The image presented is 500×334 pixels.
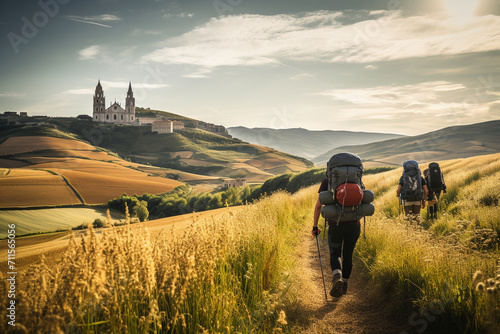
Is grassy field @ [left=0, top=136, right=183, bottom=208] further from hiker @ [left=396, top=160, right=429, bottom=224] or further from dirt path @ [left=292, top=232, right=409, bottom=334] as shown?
hiker @ [left=396, top=160, right=429, bottom=224]

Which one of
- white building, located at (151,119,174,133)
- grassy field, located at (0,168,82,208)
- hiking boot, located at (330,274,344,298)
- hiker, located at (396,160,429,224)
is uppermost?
white building, located at (151,119,174,133)

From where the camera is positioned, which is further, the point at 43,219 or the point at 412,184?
the point at 43,219

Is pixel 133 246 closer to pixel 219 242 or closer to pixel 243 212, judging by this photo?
pixel 219 242

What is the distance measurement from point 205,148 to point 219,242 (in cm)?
16397

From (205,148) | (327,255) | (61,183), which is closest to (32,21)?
(327,255)

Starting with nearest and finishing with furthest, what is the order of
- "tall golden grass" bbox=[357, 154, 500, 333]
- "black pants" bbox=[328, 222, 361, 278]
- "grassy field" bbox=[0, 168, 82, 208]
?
"tall golden grass" bbox=[357, 154, 500, 333]
"black pants" bbox=[328, 222, 361, 278]
"grassy field" bbox=[0, 168, 82, 208]

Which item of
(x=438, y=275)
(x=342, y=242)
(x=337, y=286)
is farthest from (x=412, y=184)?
(x=337, y=286)

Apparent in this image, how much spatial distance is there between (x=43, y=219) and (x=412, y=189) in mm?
33012

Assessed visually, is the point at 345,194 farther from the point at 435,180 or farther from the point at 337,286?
the point at 435,180

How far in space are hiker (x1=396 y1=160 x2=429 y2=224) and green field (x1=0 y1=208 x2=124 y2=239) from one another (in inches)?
722

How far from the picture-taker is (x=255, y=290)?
4.87 meters

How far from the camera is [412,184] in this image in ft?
28.5

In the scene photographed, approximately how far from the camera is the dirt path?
14.5 ft

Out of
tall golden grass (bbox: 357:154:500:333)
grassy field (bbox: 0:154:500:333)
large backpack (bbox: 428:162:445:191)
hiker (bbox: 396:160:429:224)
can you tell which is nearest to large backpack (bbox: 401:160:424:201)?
hiker (bbox: 396:160:429:224)
